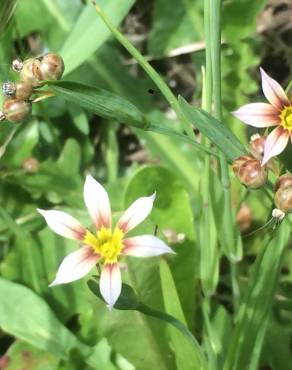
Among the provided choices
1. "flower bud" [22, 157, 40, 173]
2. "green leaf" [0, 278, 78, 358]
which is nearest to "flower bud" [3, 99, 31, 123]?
"green leaf" [0, 278, 78, 358]

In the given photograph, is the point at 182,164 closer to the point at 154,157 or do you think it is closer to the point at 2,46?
the point at 154,157

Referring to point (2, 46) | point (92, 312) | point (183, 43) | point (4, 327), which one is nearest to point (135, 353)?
point (92, 312)

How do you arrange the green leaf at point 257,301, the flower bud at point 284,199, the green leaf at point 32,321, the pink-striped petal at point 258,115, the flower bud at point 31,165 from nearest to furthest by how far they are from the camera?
the flower bud at point 284,199 → the pink-striped petal at point 258,115 → the green leaf at point 257,301 → the green leaf at point 32,321 → the flower bud at point 31,165

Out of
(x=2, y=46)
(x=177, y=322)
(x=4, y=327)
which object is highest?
(x=2, y=46)

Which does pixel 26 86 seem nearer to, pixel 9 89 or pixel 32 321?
pixel 9 89

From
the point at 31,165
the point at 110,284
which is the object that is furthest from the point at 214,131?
the point at 31,165

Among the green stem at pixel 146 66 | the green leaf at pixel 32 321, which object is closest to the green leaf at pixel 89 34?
the green stem at pixel 146 66

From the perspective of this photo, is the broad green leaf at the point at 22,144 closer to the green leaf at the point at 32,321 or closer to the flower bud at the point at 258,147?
the green leaf at the point at 32,321
